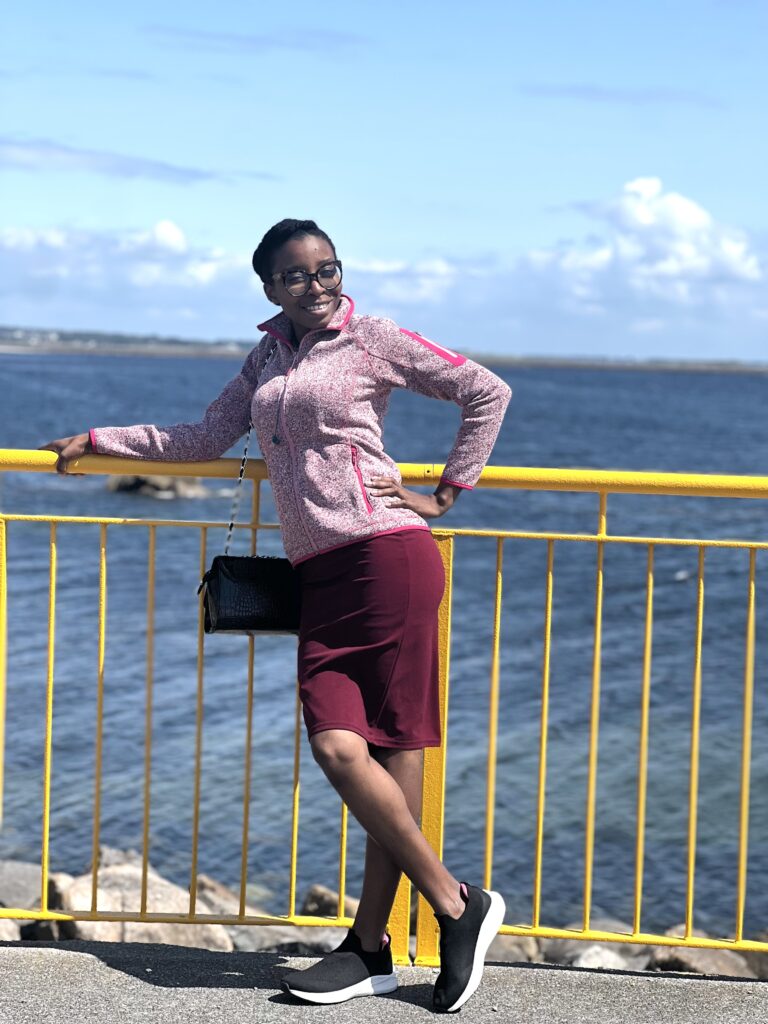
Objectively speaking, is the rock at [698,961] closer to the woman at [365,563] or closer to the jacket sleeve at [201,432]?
the woman at [365,563]

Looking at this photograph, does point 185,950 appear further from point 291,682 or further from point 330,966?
point 291,682

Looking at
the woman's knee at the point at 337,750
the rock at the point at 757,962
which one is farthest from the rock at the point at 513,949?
the woman's knee at the point at 337,750

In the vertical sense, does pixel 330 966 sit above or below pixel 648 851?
above

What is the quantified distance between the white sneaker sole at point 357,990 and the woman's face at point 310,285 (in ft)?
5.84

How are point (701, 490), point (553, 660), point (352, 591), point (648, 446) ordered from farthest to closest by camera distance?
1. point (648, 446)
2. point (553, 660)
3. point (701, 490)
4. point (352, 591)

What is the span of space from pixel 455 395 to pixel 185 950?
186 centimetres

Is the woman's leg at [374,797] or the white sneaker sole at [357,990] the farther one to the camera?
the white sneaker sole at [357,990]

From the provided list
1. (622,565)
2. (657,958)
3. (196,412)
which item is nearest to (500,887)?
(657,958)

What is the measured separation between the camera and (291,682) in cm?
1588

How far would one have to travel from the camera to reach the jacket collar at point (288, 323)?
154 inches

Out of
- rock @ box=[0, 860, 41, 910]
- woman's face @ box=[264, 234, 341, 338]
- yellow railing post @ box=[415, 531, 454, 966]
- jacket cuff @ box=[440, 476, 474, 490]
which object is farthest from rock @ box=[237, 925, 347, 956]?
woman's face @ box=[264, 234, 341, 338]

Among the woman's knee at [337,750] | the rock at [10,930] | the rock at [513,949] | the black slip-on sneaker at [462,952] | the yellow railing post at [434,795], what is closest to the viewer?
the woman's knee at [337,750]

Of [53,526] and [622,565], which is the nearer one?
[53,526]

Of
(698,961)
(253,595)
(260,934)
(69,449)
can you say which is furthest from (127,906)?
(253,595)
